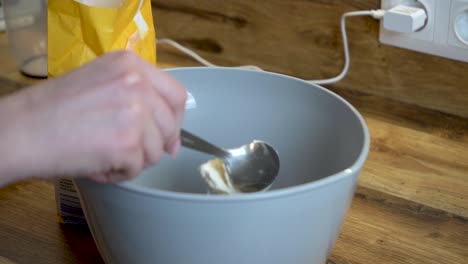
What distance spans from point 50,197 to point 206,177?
26 centimetres

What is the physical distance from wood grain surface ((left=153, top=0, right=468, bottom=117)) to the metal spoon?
349 millimetres

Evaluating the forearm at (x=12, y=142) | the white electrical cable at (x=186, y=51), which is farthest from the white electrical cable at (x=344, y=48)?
the forearm at (x=12, y=142)

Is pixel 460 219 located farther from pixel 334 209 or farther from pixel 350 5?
pixel 350 5

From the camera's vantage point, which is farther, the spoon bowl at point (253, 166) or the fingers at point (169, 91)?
the spoon bowl at point (253, 166)

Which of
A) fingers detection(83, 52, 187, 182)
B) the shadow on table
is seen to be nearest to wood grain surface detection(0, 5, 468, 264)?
the shadow on table

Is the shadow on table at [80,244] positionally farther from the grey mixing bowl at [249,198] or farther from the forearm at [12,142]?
the forearm at [12,142]

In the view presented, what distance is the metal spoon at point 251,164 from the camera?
0.74 meters

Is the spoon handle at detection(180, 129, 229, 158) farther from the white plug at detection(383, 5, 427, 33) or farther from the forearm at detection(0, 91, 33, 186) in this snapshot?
the white plug at detection(383, 5, 427, 33)

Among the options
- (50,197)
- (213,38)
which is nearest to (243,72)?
(50,197)

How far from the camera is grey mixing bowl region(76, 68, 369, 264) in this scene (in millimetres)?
559

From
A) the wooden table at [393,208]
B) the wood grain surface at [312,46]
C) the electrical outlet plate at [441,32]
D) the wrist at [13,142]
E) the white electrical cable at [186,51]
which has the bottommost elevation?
the wooden table at [393,208]

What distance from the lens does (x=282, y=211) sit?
56 cm

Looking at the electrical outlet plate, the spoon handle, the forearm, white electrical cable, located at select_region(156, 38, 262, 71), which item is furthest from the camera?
white electrical cable, located at select_region(156, 38, 262, 71)

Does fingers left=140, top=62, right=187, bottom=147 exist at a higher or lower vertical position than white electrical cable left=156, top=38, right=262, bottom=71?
higher
